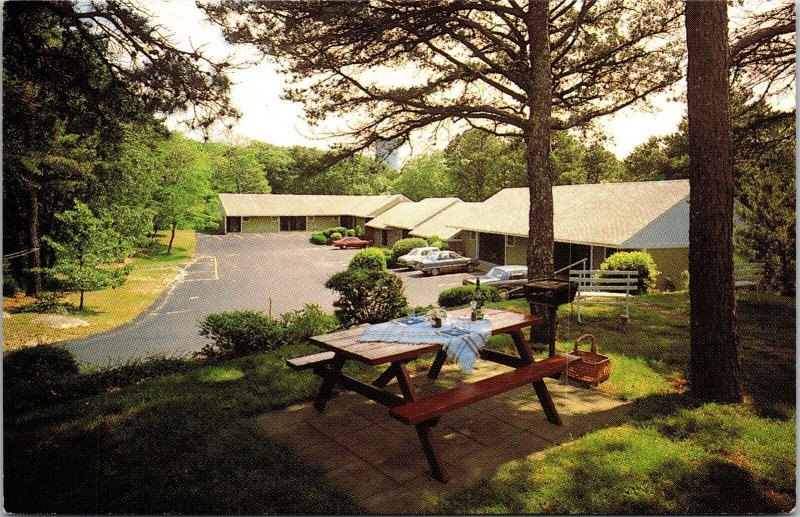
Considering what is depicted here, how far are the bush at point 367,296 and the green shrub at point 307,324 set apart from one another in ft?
0.97

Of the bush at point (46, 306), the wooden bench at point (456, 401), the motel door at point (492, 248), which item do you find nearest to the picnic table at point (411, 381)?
the wooden bench at point (456, 401)

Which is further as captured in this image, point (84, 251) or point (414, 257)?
point (414, 257)

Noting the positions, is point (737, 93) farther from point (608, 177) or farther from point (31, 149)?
point (608, 177)

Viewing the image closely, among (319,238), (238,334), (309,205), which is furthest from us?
(309,205)

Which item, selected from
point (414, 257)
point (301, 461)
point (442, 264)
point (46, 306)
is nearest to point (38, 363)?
point (46, 306)

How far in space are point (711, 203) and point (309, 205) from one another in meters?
28.9

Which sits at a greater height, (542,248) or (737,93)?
(737,93)

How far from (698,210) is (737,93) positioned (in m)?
4.91

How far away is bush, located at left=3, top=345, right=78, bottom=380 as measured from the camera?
5539 mm

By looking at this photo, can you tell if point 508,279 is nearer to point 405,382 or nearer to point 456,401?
point 405,382

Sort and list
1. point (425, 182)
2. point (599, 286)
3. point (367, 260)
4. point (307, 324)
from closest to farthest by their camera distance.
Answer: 1. point (599, 286)
2. point (307, 324)
3. point (367, 260)
4. point (425, 182)

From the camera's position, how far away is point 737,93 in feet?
25.9

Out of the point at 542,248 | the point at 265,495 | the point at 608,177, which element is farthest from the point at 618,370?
the point at 608,177

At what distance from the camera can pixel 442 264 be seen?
65.3 feet
